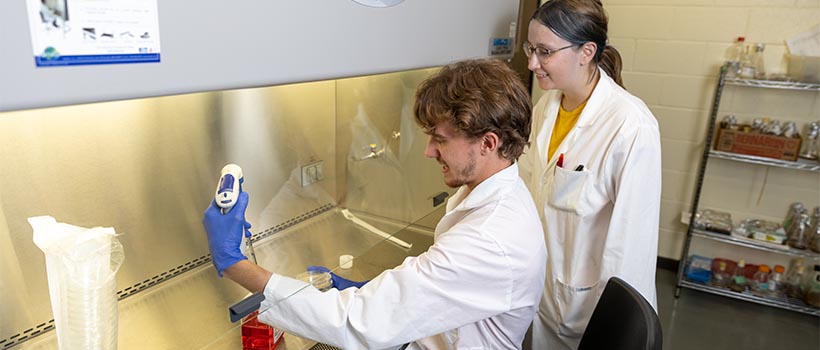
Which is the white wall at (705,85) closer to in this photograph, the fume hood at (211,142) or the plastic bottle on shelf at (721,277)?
the plastic bottle on shelf at (721,277)

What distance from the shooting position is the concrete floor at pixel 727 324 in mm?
2260

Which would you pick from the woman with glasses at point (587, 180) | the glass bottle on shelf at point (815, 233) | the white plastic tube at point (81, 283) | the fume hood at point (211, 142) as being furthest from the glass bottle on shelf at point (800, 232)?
the white plastic tube at point (81, 283)

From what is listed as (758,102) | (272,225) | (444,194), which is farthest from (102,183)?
(758,102)

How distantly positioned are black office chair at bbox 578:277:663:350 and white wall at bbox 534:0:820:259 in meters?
1.87

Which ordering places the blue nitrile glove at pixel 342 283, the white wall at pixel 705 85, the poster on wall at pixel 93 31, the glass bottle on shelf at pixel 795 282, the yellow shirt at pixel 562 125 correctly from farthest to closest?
the glass bottle on shelf at pixel 795 282 → the white wall at pixel 705 85 → the yellow shirt at pixel 562 125 → the blue nitrile glove at pixel 342 283 → the poster on wall at pixel 93 31

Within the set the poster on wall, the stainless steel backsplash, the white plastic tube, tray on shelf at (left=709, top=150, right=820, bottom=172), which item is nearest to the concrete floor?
tray on shelf at (left=709, top=150, right=820, bottom=172)

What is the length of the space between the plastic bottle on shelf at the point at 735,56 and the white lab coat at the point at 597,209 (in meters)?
1.37

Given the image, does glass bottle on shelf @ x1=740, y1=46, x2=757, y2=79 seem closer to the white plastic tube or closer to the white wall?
the white wall

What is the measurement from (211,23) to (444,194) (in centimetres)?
104

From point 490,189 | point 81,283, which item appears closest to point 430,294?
point 490,189

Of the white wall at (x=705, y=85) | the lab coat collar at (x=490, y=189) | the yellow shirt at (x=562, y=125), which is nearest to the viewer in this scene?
the lab coat collar at (x=490, y=189)

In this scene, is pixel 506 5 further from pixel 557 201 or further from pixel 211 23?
pixel 211 23

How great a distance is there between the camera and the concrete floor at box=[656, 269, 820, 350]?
2260 mm

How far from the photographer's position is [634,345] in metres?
0.91
